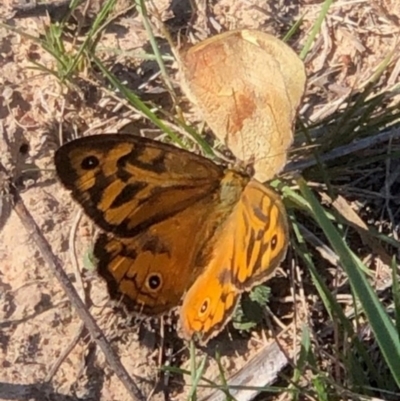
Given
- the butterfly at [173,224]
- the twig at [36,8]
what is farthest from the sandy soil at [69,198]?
the butterfly at [173,224]

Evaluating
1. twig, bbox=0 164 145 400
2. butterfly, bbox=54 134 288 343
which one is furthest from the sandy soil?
butterfly, bbox=54 134 288 343

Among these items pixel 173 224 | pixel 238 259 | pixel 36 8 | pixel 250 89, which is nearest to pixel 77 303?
pixel 173 224

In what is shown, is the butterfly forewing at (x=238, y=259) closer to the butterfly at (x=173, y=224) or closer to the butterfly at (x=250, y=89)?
the butterfly at (x=173, y=224)

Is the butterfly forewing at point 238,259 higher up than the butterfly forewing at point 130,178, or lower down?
lower down

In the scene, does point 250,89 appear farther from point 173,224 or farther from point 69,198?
point 69,198

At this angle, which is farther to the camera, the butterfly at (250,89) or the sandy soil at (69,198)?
the sandy soil at (69,198)

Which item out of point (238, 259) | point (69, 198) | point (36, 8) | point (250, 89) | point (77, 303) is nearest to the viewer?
point (238, 259)
